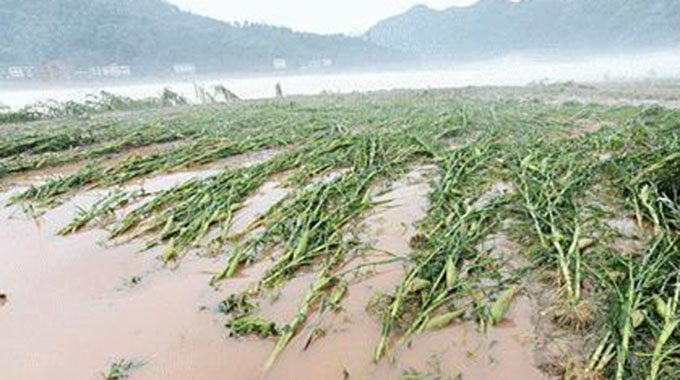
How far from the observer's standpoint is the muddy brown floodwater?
2.14 meters

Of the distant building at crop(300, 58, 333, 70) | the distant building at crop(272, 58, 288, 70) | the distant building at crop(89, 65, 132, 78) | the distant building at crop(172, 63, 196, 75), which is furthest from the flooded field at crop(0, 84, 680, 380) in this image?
the distant building at crop(300, 58, 333, 70)

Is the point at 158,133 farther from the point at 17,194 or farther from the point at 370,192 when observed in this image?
the point at 370,192

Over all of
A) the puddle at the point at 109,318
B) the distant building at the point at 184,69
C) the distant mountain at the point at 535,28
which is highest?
the distant mountain at the point at 535,28

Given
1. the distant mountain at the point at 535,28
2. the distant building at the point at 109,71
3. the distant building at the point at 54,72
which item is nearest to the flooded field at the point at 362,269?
the distant building at the point at 54,72

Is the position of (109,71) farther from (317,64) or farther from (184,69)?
(317,64)

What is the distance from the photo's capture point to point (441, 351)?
86.0 inches

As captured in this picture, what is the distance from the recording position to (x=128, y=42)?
7856 cm

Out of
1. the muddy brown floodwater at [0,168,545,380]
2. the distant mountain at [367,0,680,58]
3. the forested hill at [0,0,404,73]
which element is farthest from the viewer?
the distant mountain at [367,0,680,58]

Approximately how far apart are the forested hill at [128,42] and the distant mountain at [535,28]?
2357 centimetres

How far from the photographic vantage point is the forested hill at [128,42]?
244 ft

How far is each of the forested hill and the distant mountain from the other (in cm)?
2357

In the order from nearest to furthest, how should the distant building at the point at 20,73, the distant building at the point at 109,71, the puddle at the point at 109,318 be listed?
the puddle at the point at 109,318 → the distant building at the point at 20,73 → the distant building at the point at 109,71

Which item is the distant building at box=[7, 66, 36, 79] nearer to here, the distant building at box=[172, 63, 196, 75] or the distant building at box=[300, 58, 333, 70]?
the distant building at box=[172, 63, 196, 75]

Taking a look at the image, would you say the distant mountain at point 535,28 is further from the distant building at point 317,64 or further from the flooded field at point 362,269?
the flooded field at point 362,269
